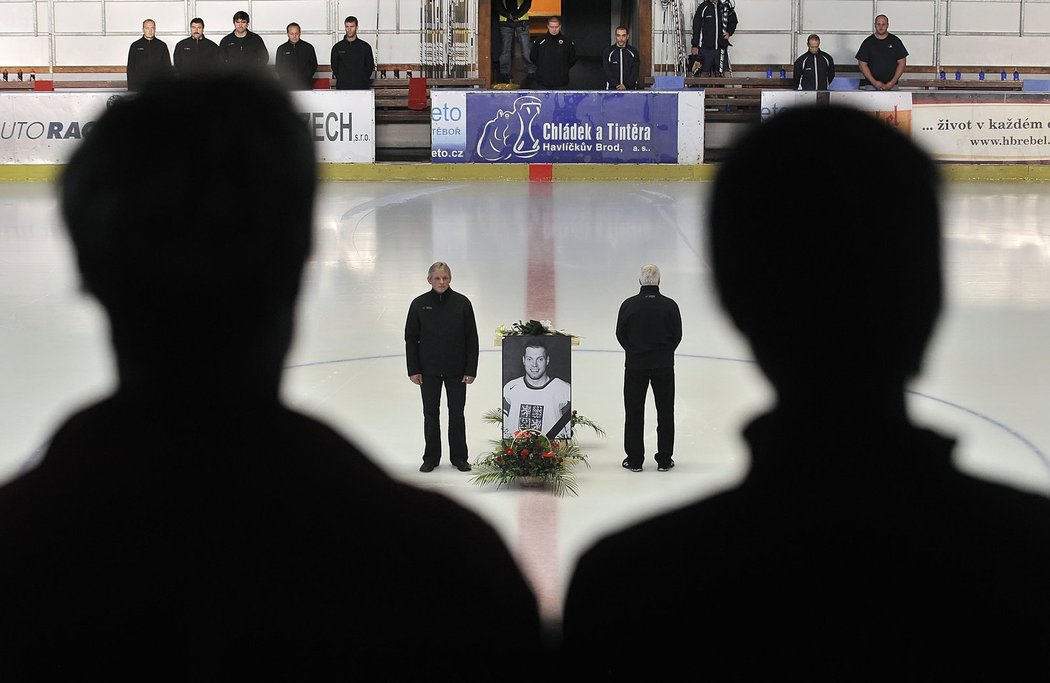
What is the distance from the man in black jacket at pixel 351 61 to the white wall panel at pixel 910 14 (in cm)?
1137

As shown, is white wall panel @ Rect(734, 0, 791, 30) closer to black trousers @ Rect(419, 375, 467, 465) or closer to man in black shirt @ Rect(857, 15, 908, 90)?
man in black shirt @ Rect(857, 15, 908, 90)

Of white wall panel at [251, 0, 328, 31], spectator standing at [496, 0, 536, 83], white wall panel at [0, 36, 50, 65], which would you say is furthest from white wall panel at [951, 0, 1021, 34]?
white wall panel at [0, 36, 50, 65]

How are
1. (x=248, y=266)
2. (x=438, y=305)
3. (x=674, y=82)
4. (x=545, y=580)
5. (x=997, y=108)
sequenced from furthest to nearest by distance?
1. (x=674, y=82)
2. (x=997, y=108)
3. (x=438, y=305)
4. (x=545, y=580)
5. (x=248, y=266)

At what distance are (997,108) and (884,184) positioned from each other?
26.0 m

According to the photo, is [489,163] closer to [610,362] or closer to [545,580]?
[610,362]

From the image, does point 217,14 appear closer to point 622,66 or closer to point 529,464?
point 622,66

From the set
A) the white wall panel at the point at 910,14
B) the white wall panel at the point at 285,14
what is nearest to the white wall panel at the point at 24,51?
the white wall panel at the point at 285,14

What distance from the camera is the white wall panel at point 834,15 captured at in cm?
3064

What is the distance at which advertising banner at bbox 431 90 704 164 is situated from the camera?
25.6 metres

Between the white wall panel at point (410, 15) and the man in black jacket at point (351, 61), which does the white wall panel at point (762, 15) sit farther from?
the man in black jacket at point (351, 61)

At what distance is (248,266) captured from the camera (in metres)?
1.02

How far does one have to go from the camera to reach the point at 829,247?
3.40 ft

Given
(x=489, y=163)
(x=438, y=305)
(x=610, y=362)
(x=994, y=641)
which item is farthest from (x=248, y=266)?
(x=489, y=163)

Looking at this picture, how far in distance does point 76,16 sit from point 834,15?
1645 centimetres
